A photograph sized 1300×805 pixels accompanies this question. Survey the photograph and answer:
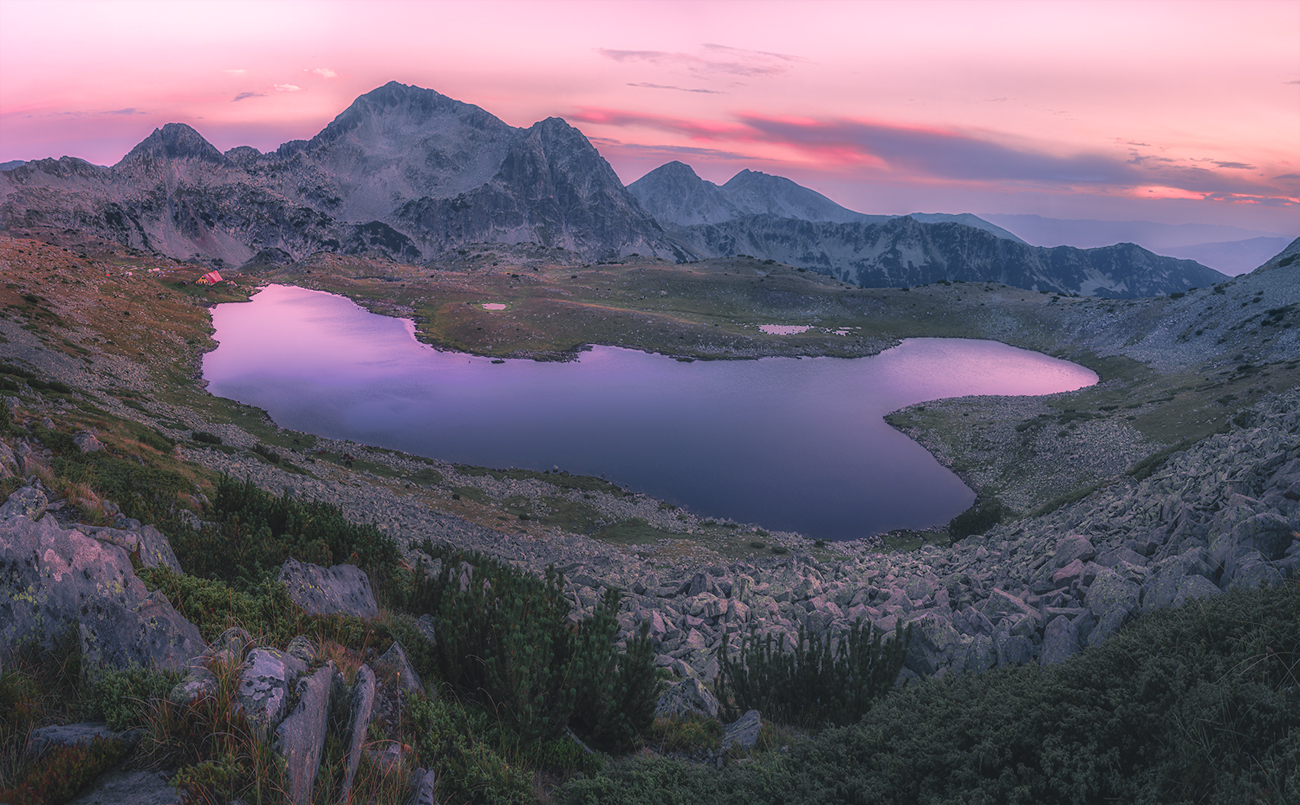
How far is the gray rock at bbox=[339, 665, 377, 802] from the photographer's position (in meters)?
5.24

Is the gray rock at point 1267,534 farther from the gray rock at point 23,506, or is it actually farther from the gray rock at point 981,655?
the gray rock at point 23,506

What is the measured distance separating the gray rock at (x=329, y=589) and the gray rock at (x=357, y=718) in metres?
2.42

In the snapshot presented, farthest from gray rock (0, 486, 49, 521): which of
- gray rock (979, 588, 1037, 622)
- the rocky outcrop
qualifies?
gray rock (979, 588, 1037, 622)

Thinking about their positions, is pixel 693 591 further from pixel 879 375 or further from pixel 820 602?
pixel 879 375

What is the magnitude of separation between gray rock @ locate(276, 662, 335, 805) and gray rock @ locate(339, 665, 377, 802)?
0.24 metres

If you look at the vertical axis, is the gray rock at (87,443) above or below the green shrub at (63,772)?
below

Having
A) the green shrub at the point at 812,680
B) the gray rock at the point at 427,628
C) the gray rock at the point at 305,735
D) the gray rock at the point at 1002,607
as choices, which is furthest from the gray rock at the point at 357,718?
the gray rock at the point at 1002,607

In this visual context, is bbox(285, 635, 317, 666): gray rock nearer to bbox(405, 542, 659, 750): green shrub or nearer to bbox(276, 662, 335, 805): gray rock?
bbox(276, 662, 335, 805): gray rock

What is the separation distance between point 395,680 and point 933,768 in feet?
20.2

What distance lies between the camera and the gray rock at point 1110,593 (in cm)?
980

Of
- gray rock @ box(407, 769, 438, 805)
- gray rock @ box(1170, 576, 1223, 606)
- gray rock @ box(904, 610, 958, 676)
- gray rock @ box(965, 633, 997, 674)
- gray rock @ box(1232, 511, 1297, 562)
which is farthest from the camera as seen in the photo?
gray rock @ box(904, 610, 958, 676)

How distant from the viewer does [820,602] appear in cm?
1633

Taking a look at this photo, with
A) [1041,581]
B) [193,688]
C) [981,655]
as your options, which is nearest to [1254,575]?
[981,655]

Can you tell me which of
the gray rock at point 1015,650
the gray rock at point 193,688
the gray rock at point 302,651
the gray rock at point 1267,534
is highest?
the gray rock at point 1267,534
